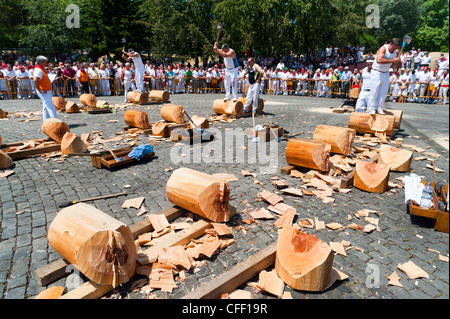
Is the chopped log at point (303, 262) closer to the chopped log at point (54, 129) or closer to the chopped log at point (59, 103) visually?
the chopped log at point (54, 129)

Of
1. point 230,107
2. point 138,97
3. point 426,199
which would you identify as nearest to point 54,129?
point 230,107

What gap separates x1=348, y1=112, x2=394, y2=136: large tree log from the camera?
8.42 meters

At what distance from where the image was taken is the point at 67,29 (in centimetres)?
3381

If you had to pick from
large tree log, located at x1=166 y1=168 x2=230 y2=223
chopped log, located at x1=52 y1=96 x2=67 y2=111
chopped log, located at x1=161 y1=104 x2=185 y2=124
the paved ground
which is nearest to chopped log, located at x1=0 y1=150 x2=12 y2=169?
the paved ground

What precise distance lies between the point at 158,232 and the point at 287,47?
3194cm

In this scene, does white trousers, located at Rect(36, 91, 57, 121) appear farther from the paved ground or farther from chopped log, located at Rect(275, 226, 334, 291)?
chopped log, located at Rect(275, 226, 334, 291)

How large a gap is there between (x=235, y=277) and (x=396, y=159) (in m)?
4.95

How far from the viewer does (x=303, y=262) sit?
2975 mm

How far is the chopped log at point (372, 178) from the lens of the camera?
5145 millimetres

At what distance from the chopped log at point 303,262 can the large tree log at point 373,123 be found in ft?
21.9

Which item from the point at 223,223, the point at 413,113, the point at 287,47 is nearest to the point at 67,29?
the point at 287,47

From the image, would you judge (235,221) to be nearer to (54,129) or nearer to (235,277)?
(235,277)

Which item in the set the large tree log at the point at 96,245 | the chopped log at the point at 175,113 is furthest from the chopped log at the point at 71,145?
the large tree log at the point at 96,245

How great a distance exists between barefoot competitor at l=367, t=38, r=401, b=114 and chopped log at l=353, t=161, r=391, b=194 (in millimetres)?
4676
